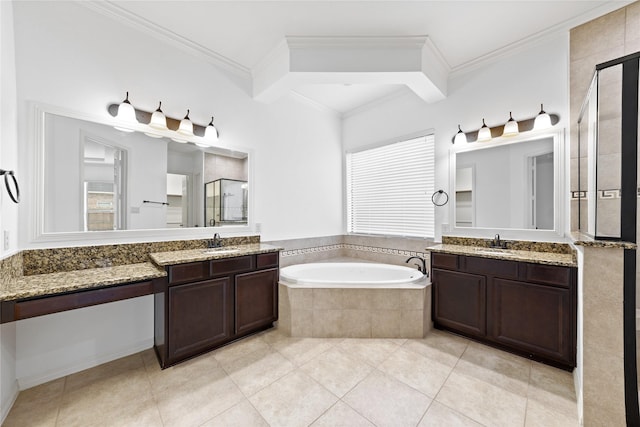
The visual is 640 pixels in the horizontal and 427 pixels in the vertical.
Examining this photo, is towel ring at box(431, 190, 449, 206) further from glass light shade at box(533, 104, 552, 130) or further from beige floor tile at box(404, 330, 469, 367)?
beige floor tile at box(404, 330, 469, 367)

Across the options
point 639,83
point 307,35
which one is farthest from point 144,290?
point 639,83

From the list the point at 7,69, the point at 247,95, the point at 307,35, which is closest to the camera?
the point at 7,69

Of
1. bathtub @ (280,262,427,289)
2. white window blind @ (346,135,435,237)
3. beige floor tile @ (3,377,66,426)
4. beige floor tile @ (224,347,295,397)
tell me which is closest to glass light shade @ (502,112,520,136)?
white window blind @ (346,135,435,237)

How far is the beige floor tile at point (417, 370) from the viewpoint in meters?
1.86

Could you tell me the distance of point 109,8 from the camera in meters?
2.15

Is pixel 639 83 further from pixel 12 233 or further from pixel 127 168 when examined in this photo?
pixel 12 233

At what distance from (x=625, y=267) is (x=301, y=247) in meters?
2.96

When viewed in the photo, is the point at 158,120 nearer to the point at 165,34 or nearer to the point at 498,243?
the point at 165,34

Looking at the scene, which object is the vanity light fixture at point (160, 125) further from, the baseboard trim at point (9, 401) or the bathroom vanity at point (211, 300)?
the baseboard trim at point (9, 401)

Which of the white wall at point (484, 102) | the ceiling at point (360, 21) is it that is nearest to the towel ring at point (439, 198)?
the white wall at point (484, 102)

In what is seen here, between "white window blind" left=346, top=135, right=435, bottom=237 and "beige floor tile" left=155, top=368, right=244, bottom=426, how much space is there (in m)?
2.68

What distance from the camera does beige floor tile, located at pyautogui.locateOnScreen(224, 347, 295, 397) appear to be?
188 cm

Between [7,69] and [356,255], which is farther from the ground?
[7,69]

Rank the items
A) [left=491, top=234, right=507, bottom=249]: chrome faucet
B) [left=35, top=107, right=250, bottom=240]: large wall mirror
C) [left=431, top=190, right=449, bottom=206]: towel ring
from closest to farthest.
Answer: [left=35, top=107, right=250, bottom=240]: large wall mirror, [left=491, top=234, right=507, bottom=249]: chrome faucet, [left=431, top=190, right=449, bottom=206]: towel ring
